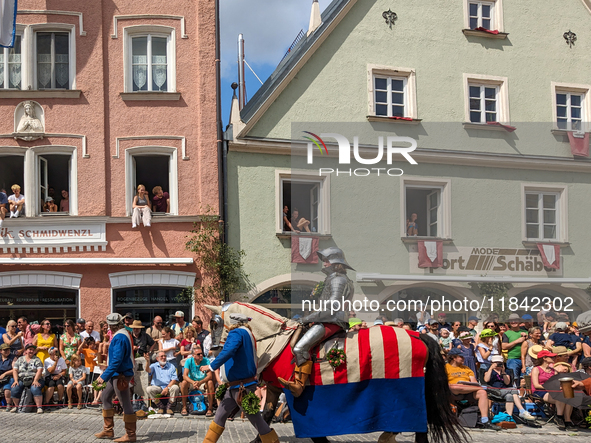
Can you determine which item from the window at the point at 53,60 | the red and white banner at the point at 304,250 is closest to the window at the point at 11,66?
the window at the point at 53,60

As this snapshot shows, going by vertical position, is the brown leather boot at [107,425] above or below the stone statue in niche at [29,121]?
below

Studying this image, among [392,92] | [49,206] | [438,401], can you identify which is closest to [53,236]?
[49,206]

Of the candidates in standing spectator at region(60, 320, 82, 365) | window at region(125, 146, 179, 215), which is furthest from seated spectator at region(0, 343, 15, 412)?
window at region(125, 146, 179, 215)

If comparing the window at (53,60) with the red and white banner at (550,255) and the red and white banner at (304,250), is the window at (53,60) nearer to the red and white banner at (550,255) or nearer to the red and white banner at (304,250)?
the red and white banner at (304,250)

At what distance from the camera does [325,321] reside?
8.55 metres

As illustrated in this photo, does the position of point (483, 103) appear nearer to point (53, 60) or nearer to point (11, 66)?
point (53, 60)

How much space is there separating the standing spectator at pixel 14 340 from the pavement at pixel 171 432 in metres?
1.48

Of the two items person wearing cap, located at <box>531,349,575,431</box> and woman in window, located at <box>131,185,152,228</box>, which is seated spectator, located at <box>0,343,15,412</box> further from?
person wearing cap, located at <box>531,349,575,431</box>

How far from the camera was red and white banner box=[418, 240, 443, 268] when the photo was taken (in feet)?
45.7

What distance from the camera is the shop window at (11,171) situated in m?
18.4

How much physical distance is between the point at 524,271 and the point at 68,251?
10416 mm

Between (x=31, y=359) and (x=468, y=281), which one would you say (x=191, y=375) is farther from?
(x=468, y=281)

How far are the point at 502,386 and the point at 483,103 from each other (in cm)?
956

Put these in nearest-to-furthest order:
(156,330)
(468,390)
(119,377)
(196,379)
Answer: (119,377) < (468,390) < (196,379) < (156,330)
